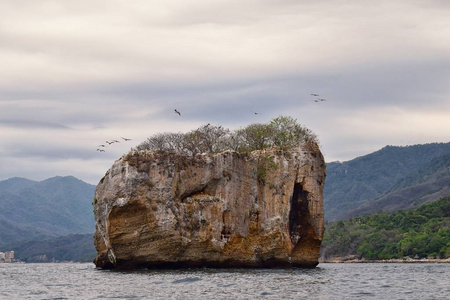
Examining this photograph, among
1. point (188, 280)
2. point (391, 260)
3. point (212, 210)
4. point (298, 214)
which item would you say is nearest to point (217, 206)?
point (212, 210)

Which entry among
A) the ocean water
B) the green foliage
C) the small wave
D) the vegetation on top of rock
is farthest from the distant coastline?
the small wave

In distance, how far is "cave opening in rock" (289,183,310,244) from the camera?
6556cm

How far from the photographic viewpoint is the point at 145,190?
58.5 meters

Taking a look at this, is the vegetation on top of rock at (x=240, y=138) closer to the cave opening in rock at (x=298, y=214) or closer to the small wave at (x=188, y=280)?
the cave opening in rock at (x=298, y=214)

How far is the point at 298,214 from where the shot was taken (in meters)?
66.4

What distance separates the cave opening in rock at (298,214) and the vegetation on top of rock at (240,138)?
15.5 ft

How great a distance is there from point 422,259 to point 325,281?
7977 centimetres

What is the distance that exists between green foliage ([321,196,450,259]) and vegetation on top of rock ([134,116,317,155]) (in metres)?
58.5

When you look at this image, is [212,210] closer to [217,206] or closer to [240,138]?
[217,206]

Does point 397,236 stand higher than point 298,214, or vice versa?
point 397,236

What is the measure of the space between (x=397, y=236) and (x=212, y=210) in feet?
287

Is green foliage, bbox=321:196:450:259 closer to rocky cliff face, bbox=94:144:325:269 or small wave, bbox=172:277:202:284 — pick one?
rocky cliff face, bbox=94:144:325:269

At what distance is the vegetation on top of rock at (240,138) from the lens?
69.6 m

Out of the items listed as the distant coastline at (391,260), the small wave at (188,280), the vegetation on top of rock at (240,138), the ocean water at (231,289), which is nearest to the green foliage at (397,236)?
the distant coastline at (391,260)
